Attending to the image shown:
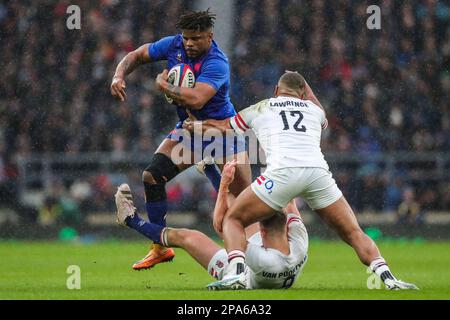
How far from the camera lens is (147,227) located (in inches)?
351

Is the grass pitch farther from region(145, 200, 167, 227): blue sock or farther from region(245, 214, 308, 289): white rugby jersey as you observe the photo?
region(145, 200, 167, 227): blue sock

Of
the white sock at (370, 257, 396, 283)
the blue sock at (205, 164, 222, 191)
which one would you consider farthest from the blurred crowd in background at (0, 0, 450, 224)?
the white sock at (370, 257, 396, 283)

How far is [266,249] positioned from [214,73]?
6.97 feet

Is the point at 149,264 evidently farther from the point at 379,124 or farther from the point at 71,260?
the point at 379,124

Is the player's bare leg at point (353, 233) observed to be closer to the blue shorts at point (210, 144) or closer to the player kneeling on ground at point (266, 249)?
the player kneeling on ground at point (266, 249)

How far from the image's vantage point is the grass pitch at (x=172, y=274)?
25.6 ft

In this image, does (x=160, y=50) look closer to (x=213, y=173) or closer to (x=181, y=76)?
(x=181, y=76)

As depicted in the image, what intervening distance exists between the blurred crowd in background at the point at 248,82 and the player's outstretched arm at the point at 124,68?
22.3 feet

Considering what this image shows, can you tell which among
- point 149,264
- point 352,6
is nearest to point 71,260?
point 149,264

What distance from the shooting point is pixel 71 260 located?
42.5 feet

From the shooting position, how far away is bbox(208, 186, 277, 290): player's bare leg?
800cm

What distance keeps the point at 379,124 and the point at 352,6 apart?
2.34 meters

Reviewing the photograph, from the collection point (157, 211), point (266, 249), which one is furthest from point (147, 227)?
point (266, 249)

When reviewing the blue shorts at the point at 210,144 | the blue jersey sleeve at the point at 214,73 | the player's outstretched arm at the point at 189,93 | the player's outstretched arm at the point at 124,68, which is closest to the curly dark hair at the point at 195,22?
the blue jersey sleeve at the point at 214,73
